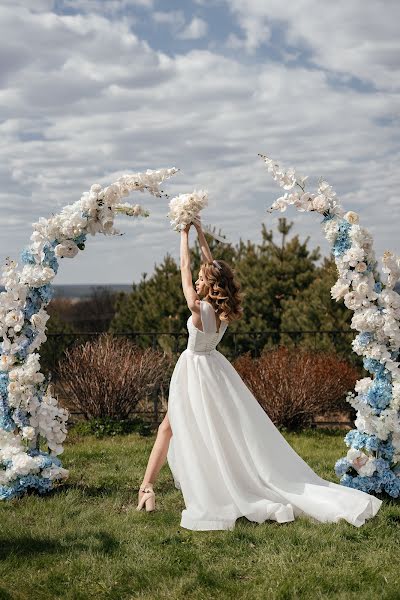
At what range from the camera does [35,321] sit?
7094 mm

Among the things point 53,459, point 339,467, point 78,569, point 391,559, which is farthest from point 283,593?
point 53,459

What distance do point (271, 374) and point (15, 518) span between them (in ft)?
16.9

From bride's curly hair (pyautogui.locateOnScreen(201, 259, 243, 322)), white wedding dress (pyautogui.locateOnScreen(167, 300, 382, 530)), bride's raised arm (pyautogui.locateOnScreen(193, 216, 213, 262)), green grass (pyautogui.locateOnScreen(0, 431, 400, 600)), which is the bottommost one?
green grass (pyautogui.locateOnScreen(0, 431, 400, 600))

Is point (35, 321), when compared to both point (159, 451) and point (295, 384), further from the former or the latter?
point (295, 384)

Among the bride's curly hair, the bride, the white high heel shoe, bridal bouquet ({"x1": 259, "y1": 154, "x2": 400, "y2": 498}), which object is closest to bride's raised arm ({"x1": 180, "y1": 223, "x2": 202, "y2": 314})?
the bride

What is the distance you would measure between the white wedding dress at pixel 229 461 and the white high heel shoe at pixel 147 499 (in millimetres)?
280

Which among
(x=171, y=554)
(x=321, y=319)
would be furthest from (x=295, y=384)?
(x=171, y=554)

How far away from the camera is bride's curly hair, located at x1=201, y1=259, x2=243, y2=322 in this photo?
633 cm

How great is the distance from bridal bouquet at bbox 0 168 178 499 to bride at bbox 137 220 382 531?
0.96 metres

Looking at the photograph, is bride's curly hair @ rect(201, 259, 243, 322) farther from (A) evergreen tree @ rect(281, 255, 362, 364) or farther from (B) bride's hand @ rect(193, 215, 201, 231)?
(A) evergreen tree @ rect(281, 255, 362, 364)

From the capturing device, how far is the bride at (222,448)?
6.09 metres

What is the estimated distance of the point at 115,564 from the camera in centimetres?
527

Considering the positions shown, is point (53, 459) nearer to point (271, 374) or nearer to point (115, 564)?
point (115, 564)

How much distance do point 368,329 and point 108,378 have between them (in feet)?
16.1
